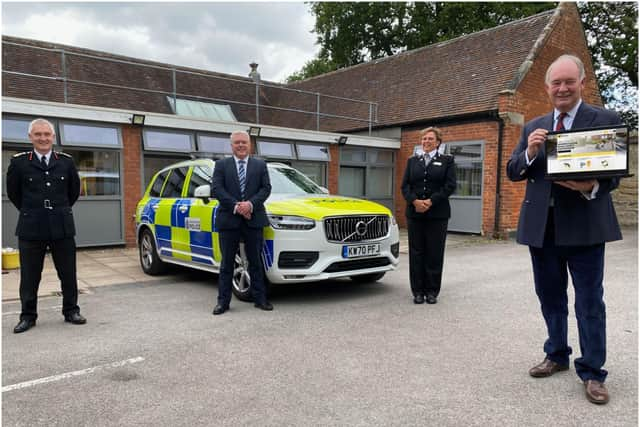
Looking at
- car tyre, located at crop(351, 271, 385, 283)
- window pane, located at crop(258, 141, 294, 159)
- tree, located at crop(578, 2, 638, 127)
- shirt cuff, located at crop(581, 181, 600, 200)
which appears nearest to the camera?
shirt cuff, located at crop(581, 181, 600, 200)

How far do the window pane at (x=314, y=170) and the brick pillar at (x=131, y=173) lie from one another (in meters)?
4.35

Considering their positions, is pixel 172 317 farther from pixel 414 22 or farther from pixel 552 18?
pixel 414 22

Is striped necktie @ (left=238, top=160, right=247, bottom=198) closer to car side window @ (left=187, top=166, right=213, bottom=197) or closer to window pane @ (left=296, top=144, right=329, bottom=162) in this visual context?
car side window @ (left=187, top=166, right=213, bottom=197)

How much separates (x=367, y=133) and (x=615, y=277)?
1085 cm

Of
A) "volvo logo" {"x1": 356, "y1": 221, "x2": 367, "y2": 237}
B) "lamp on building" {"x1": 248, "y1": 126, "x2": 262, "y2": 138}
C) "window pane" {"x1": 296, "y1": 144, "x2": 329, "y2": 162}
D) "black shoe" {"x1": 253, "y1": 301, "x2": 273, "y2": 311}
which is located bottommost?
"black shoe" {"x1": 253, "y1": 301, "x2": 273, "y2": 311}

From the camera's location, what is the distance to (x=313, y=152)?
1379 centimetres

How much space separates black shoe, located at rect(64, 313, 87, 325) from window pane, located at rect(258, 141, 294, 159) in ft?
26.5

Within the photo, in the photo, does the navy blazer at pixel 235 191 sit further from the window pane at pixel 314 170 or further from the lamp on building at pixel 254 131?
the window pane at pixel 314 170

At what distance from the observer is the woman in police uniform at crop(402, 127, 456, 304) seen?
5.54 meters

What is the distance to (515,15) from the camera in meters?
25.8

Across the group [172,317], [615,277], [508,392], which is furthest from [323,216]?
[615,277]

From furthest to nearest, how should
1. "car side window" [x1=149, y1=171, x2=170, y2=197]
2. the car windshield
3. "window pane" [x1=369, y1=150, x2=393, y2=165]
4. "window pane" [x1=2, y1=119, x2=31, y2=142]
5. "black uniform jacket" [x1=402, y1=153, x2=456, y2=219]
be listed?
"window pane" [x1=369, y1=150, x2=393, y2=165] → "window pane" [x1=2, y1=119, x2=31, y2=142] → "car side window" [x1=149, y1=171, x2=170, y2=197] → the car windshield → "black uniform jacket" [x1=402, y1=153, x2=456, y2=219]

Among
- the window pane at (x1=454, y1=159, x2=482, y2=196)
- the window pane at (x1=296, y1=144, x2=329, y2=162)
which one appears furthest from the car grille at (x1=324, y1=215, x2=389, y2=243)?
the window pane at (x1=454, y1=159, x2=482, y2=196)

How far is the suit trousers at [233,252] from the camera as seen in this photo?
5.19 metres
